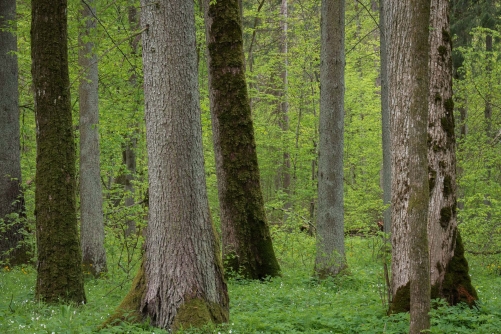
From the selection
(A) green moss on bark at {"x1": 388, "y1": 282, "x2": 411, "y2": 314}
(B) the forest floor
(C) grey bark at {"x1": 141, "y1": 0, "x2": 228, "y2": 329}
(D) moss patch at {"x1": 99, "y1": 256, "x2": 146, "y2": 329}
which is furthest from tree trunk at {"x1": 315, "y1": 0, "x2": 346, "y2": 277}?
(D) moss patch at {"x1": 99, "y1": 256, "x2": 146, "y2": 329}

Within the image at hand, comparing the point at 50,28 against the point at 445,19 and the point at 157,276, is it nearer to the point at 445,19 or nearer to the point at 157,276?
the point at 157,276

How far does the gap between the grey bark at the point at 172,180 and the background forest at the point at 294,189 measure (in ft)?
1.23

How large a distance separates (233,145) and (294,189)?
12228 mm

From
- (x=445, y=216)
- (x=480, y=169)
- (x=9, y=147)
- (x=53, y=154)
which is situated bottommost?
(x=445, y=216)

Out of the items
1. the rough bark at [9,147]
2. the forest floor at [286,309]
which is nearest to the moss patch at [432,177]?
the forest floor at [286,309]

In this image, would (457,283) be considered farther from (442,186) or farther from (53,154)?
(53,154)

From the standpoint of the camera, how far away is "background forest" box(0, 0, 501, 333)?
6.48 meters

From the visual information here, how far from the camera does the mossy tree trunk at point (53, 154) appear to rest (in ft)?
23.8

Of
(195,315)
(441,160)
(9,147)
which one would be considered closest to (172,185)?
(195,315)

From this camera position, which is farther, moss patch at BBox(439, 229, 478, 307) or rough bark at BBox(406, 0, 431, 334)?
moss patch at BBox(439, 229, 478, 307)

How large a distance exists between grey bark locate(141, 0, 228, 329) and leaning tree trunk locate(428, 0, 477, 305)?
3.10m

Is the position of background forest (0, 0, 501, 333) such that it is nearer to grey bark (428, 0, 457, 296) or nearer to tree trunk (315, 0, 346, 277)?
tree trunk (315, 0, 346, 277)

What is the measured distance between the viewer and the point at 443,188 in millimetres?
6820

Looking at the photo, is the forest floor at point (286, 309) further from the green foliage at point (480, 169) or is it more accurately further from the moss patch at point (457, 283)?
the green foliage at point (480, 169)
